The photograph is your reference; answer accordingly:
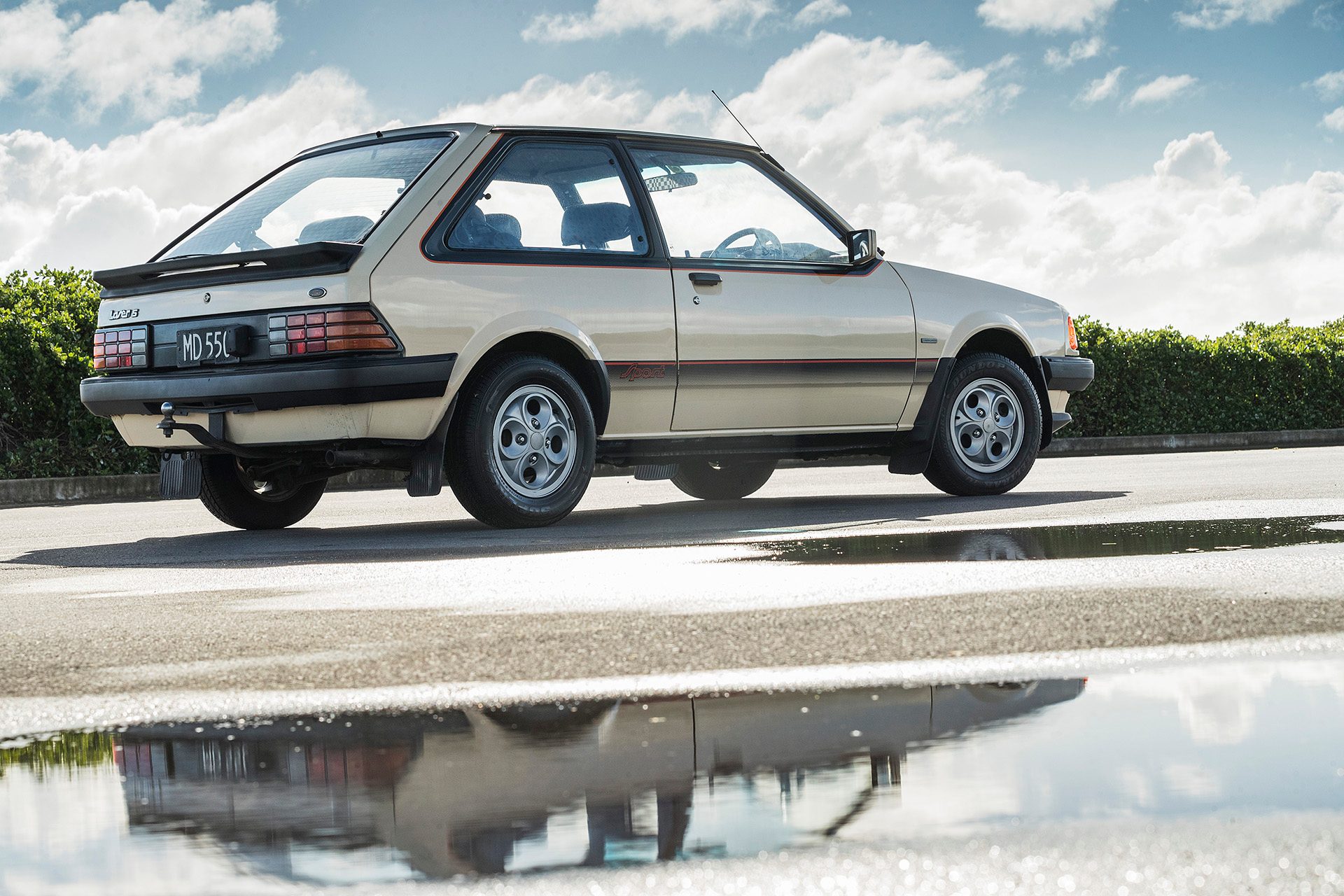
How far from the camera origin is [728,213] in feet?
28.8

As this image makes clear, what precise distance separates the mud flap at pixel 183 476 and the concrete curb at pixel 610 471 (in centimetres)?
345

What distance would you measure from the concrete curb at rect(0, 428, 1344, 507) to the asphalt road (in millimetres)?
4257

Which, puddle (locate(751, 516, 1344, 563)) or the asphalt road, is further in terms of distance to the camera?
puddle (locate(751, 516, 1344, 563))

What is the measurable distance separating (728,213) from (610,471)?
6492mm

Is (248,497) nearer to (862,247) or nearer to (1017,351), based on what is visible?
(862,247)

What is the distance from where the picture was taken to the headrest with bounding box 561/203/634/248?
7930 millimetres

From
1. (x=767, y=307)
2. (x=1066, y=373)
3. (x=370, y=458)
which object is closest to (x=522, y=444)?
(x=370, y=458)

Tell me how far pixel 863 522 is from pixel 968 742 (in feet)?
16.3

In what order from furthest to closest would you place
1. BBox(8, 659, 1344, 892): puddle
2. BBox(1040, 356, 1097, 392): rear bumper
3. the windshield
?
BBox(1040, 356, 1097, 392): rear bumper
the windshield
BBox(8, 659, 1344, 892): puddle

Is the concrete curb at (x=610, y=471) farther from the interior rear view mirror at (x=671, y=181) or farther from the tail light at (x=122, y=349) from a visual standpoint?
the interior rear view mirror at (x=671, y=181)

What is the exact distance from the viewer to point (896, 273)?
359 inches

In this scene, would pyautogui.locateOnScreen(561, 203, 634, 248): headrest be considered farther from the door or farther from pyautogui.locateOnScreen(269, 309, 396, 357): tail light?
pyautogui.locateOnScreen(269, 309, 396, 357): tail light

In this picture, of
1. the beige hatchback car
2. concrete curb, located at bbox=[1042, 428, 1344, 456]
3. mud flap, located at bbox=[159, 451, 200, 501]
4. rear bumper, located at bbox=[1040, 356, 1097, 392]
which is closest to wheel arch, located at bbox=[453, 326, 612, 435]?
the beige hatchback car

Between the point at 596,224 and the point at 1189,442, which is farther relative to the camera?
the point at 1189,442
